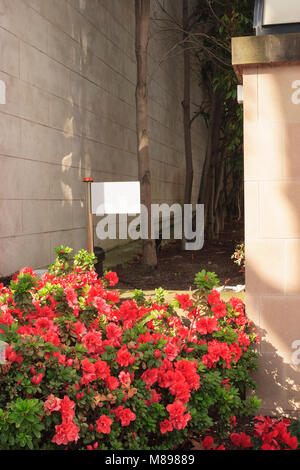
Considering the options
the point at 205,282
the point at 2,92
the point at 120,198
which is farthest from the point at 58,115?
the point at 205,282

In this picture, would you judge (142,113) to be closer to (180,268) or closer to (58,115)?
(58,115)

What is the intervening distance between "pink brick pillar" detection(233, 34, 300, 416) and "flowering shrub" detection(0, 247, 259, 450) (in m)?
0.19

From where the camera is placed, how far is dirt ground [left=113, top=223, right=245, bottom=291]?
6.99m

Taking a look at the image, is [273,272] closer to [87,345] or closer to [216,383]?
[216,383]

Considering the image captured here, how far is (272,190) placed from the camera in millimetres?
3377

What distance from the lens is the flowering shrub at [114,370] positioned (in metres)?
2.35

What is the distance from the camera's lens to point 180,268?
26.5ft

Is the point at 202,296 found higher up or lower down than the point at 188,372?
higher up

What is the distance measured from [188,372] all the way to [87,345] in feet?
1.73

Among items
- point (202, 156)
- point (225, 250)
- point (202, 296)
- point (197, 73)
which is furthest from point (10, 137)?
point (202, 156)

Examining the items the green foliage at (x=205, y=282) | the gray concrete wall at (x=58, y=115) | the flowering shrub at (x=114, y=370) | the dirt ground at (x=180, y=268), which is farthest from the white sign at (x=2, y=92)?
the green foliage at (x=205, y=282)

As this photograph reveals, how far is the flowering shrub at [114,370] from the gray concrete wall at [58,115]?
228cm

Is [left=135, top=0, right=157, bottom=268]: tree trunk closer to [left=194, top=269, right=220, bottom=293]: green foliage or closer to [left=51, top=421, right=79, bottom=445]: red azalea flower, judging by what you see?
[left=194, top=269, right=220, bottom=293]: green foliage

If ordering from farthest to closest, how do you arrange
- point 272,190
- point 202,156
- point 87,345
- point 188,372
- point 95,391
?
point 202,156 < point 272,190 < point 87,345 < point 188,372 < point 95,391
